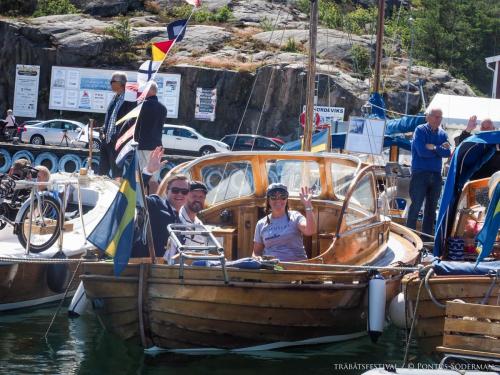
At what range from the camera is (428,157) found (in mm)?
13242

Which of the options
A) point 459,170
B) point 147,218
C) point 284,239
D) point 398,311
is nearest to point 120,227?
point 147,218

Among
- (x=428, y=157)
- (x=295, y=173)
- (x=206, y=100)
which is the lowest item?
(x=295, y=173)

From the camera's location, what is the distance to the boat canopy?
9.78 metres

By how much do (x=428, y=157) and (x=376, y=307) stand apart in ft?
13.7

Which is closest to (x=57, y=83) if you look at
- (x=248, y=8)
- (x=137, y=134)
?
(x=248, y=8)

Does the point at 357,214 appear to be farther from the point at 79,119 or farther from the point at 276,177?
the point at 79,119

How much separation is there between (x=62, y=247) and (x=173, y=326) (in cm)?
318

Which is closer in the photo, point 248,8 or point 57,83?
point 57,83

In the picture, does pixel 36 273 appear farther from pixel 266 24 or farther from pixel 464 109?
pixel 266 24

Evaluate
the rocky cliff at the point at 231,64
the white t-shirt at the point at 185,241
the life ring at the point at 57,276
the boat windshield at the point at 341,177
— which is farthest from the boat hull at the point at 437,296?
the rocky cliff at the point at 231,64

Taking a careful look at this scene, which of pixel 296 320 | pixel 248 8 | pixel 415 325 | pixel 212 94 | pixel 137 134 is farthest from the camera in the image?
pixel 248 8

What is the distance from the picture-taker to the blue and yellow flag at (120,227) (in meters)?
8.62

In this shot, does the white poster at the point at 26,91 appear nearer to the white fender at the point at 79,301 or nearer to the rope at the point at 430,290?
the white fender at the point at 79,301

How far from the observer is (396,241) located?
1254 centimetres
